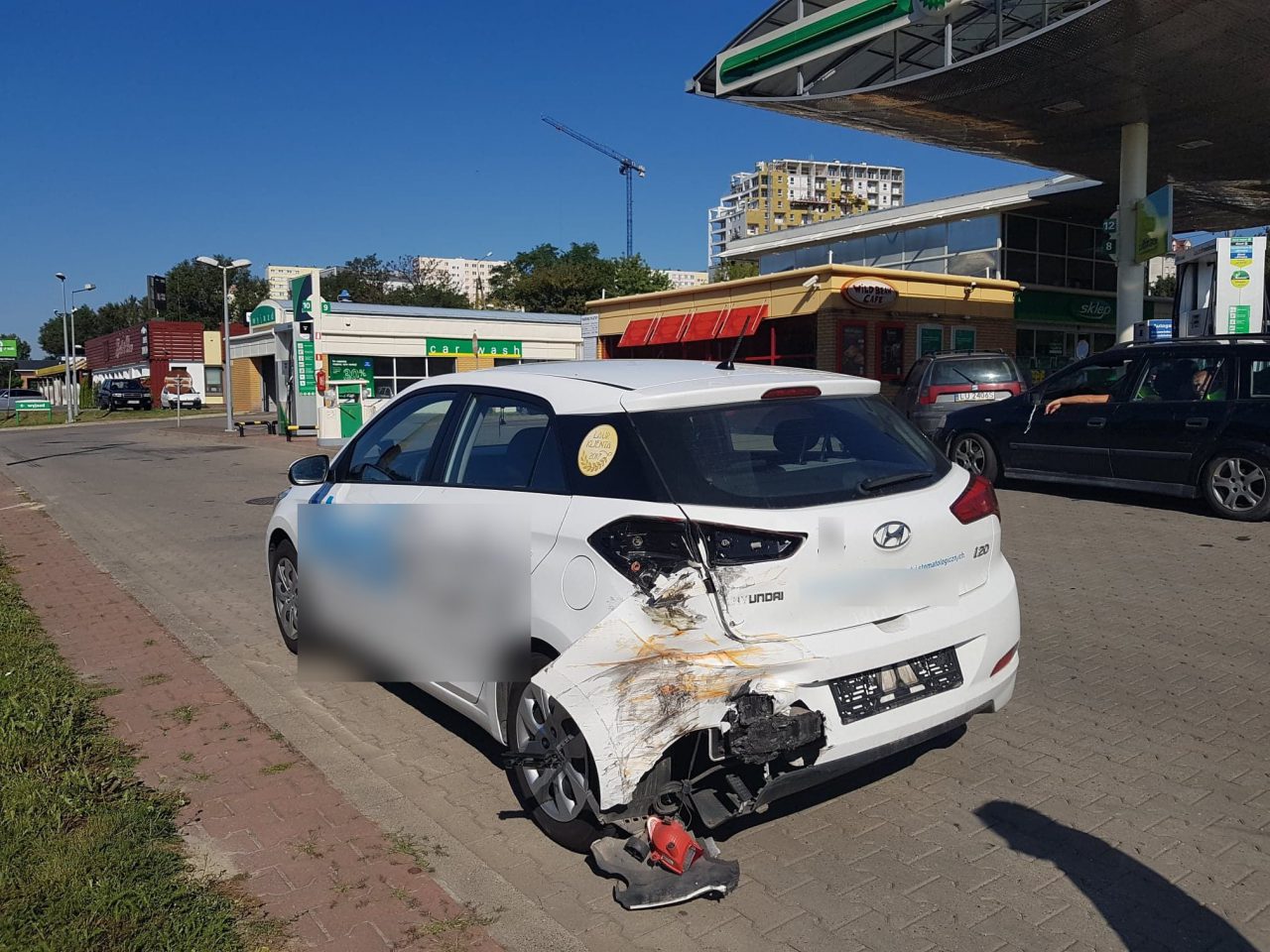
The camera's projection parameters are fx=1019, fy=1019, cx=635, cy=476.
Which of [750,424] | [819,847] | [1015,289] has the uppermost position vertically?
[1015,289]

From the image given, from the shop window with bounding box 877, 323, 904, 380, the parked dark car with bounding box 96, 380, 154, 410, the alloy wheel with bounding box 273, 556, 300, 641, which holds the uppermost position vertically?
the shop window with bounding box 877, 323, 904, 380

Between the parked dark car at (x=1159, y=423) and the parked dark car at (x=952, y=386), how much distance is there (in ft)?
8.74

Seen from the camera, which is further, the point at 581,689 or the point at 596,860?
the point at 596,860

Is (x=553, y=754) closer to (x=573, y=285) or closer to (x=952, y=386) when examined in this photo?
(x=952, y=386)

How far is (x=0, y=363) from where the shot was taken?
99750 millimetres

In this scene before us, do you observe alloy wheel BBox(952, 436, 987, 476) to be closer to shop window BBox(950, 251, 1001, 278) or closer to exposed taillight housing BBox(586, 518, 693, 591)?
exposed taillight housing BBox(586, 518, 693, 591)

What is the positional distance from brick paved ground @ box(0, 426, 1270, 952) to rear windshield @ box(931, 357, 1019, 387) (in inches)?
311

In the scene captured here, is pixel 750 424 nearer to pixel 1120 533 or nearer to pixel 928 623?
pixel 928 623

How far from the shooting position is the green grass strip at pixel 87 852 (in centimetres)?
309

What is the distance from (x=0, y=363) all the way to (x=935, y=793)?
115 metres

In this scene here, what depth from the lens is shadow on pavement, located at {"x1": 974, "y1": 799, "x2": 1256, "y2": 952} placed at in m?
3.16

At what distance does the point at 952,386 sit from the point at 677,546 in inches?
510

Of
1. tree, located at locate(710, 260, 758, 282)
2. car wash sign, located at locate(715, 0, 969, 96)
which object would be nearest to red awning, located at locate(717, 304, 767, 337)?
car wash sign, located at locate(715, 0, 969, 96)

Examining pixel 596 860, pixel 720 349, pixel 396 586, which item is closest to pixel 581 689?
pixel 596 860
